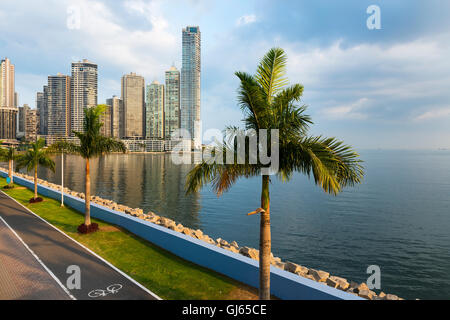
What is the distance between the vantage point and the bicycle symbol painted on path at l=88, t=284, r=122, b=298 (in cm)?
909

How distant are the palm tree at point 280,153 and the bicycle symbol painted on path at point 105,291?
5.01 metres

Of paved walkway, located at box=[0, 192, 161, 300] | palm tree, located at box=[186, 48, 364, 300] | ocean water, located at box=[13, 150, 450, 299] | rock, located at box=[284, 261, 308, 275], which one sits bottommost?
ocean water, located at box=[13, 150, 450, 299]

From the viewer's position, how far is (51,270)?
430 inches

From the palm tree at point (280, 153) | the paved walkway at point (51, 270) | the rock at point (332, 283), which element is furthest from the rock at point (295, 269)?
the paved walkway at point (51, 270)

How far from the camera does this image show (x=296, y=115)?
7.52 meters

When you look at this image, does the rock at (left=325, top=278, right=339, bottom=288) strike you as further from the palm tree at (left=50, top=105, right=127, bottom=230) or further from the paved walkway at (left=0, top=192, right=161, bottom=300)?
the palm tree at (left=50, top=105, right=127, bottom=230)

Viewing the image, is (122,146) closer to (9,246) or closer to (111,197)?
(9,246)

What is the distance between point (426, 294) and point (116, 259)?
59.5ft

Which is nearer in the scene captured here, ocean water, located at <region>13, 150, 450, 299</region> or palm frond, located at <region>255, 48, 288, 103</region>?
palm frond, located at <region>255, 48, 288, 103</region>

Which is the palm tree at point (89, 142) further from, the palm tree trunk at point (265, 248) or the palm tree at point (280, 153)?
the palm tree trunk at point (265, 248)

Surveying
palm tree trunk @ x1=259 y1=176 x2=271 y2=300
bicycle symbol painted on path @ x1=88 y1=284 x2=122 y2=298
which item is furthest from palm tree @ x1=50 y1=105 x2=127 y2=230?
palm tree trunk @ x1=259 y1=176 x2=271 y2=300

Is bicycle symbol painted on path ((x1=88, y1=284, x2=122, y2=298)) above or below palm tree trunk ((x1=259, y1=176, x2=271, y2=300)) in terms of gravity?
below

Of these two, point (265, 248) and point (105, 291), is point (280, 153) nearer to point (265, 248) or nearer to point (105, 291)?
point (265, 248)
